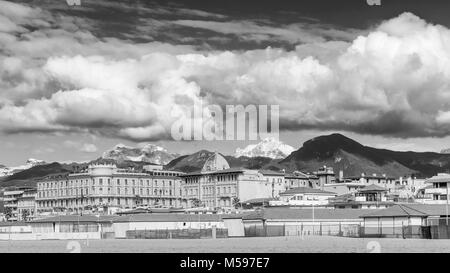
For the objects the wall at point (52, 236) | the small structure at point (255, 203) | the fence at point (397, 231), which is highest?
the small structure at point (255, 203)

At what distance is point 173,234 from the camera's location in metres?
117

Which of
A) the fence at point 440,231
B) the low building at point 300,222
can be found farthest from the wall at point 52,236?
the fence at point 440,231

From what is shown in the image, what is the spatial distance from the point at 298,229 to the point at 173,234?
16.6m

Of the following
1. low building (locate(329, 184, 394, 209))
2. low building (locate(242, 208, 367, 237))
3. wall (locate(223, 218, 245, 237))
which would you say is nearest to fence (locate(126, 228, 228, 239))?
wall (locate(223, 218, 245, 237))

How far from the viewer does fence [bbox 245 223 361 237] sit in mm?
113600

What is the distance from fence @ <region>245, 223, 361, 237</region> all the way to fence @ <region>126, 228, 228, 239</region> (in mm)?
4299

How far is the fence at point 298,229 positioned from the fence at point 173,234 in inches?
169

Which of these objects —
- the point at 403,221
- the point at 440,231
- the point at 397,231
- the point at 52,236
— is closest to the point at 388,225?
the point at 403,221

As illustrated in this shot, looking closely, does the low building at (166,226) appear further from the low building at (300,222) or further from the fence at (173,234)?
the low building at (300,222)

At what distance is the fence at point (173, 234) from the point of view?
378ft

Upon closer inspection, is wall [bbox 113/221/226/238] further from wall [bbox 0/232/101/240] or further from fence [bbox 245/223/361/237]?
fence [bbox 245/223/361/237]

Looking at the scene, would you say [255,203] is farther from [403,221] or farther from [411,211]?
[403,221]

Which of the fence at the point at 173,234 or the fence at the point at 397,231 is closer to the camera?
the fence at the point at 397,231
